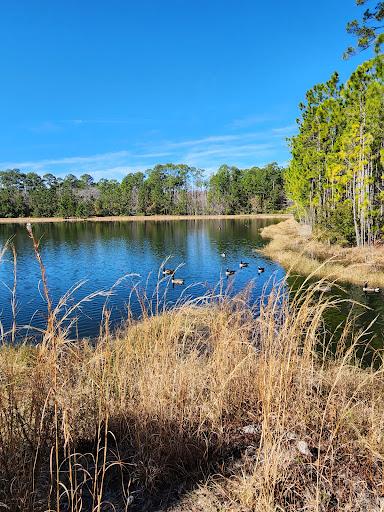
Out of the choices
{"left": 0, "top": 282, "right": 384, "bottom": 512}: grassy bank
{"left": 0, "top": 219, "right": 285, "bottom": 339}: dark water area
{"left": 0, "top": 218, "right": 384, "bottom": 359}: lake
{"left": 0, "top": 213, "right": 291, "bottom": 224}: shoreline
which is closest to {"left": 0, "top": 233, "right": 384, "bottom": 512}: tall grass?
{"left": 0, "top": 282, "right": 384, "bottom": 512}: grassy bank

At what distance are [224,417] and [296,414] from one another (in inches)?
20.7

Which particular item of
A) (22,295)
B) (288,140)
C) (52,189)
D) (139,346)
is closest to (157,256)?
(22,295)

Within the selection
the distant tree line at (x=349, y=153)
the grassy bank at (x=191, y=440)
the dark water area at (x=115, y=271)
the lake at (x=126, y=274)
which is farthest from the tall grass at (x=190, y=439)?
the distant tree line at (x=349, y=153)

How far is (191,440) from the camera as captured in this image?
233cm

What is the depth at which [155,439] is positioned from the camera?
234cm

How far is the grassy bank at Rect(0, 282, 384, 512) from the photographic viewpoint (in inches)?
73.4

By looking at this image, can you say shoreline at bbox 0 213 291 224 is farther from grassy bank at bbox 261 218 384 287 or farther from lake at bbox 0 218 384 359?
grassy bank at bbox 261 218 384 287

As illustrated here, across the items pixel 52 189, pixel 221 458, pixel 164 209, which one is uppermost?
pixel 52 189

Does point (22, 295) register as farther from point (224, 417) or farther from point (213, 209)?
point (213, 209)

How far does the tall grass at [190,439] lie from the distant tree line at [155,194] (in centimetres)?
7979

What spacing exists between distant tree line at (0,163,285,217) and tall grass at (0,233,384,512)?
79.8 meters

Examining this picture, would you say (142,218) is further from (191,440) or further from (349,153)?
(191,440)

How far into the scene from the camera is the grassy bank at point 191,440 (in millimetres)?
1864

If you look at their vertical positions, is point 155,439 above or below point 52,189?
below
